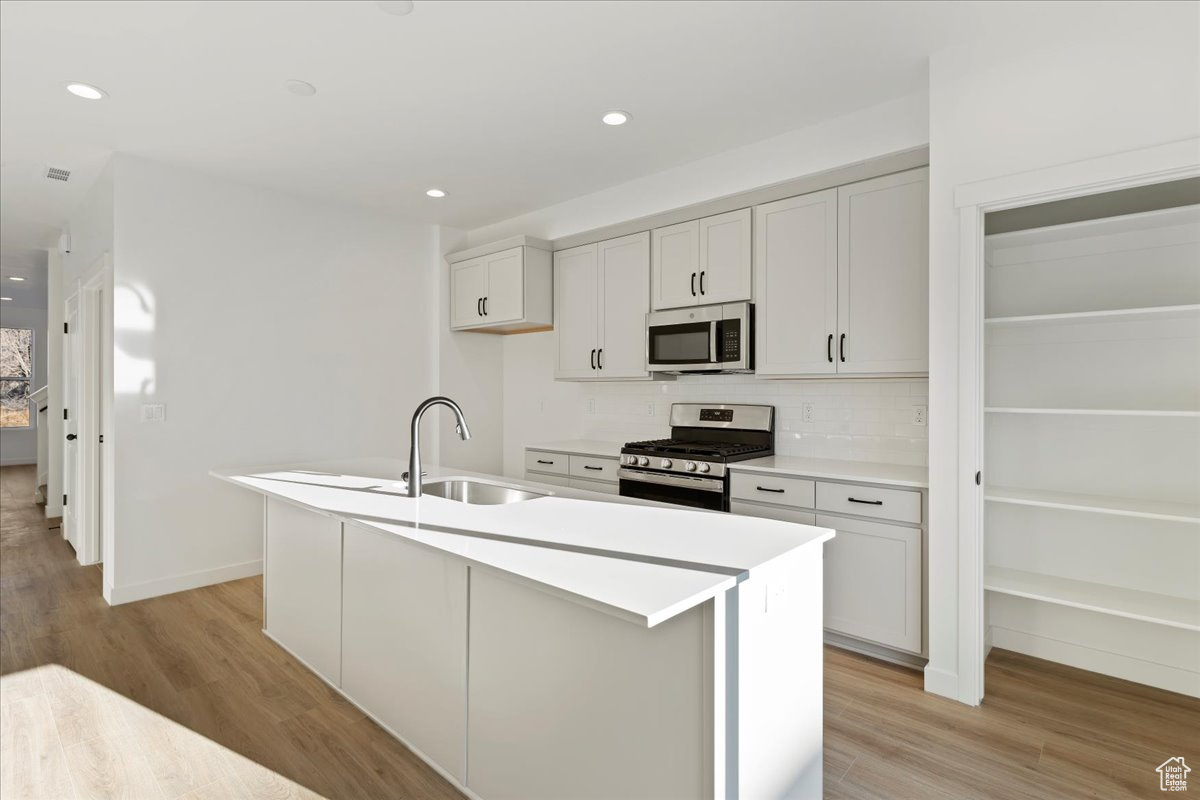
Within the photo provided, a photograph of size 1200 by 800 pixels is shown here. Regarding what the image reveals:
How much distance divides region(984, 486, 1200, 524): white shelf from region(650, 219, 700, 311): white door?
6.20 ft

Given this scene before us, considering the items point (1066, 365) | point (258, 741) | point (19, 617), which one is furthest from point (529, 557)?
point (19, 617)

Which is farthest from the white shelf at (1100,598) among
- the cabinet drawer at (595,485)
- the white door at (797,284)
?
the cabinet drawer at (595,485)

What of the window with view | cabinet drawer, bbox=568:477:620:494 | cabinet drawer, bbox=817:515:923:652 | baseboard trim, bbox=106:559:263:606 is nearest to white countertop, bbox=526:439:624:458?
cabinet drawer, bbox=568:477:620:494

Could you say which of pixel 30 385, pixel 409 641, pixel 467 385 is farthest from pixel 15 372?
pixel 409 641

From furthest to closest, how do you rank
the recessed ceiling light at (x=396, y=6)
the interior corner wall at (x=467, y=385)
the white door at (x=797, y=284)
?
the interior corner wall at (x=467, y=385)
the white door at (x=797, y=284)
the recessed ceiling light at (x=396, y=6)

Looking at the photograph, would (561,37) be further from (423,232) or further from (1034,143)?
(423,232)

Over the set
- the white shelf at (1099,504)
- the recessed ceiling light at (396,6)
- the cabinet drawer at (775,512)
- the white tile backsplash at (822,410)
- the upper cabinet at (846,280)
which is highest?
the recessed ceiling light at (396,6)

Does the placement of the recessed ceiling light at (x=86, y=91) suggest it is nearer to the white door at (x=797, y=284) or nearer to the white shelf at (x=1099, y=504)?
the white door at (x=797, y=284)

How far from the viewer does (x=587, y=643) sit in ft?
5.08

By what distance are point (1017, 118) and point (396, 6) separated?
2411mm

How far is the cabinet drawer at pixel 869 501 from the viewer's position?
270cm

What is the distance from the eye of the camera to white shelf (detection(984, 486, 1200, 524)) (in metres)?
2.25

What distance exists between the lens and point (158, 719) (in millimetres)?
2383

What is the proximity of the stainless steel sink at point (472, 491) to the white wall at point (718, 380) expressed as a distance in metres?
1.78
